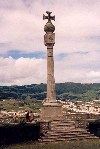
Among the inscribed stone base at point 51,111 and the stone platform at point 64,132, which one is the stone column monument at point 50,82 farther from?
the stone platform at point 64,132

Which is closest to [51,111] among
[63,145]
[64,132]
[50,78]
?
[50,78]

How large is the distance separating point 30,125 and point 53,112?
4302mm

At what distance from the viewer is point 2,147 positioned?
105 feet

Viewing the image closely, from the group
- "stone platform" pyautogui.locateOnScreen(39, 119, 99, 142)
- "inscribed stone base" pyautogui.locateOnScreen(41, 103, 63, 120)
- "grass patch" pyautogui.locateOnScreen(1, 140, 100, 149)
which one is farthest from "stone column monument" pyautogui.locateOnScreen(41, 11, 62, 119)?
"grass patch" pyautogui.locateOnScreen(1, 140, 100, 149)

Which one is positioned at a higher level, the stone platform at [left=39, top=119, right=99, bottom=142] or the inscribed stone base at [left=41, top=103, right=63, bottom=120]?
the inscribed stone base at [left=41, top=103, right=63, bottom=120]

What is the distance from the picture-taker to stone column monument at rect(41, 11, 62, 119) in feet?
130

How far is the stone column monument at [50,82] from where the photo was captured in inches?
1561

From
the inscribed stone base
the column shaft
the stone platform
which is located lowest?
the stone platform

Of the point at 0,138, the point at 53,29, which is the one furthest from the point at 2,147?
the point at 53,29

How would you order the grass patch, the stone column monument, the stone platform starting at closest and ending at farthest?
the grass patch
the stone platform
the stone column monument

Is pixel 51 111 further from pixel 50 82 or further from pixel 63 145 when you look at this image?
pixel 63 145

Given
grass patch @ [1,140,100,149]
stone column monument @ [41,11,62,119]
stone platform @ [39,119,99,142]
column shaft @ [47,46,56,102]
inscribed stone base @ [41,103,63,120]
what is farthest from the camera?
column shaft @ [47,46,56,102]

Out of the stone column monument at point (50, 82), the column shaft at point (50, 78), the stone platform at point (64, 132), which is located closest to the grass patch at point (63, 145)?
the stone platform at point (64, 132)

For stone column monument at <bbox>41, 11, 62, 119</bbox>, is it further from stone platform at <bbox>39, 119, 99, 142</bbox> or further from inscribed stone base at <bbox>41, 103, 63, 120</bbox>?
stone platform at <bbox>39, 119, 99, 142</bbox>
